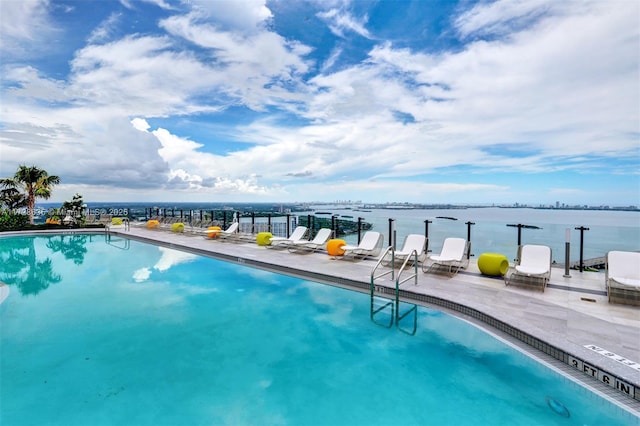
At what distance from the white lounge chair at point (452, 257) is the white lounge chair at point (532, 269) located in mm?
870

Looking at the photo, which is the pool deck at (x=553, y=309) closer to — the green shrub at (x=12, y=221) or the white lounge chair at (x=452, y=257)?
the white lounge chair at (x=452, y=257)

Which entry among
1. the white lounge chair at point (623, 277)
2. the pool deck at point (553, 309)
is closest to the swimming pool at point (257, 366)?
the pool deck at point (553, 309)

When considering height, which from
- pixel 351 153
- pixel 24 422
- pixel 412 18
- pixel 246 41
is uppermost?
pixel 412 18

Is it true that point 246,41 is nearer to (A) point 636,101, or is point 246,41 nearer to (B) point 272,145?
(B) point 272,145

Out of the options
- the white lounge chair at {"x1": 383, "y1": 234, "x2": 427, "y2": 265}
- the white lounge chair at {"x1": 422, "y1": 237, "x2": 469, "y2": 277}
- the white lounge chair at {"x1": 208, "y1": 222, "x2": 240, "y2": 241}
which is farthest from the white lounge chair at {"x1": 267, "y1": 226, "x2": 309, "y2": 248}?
the white lounge chair at {"x1": 422, "y1": 237, "x2": 469, "y2": 277}

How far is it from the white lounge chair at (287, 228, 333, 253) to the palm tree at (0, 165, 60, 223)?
16.3 meters

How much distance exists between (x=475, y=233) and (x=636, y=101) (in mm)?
8376

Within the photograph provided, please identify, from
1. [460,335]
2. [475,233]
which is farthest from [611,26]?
[475,233]

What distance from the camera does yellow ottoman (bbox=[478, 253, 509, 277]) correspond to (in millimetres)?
6152

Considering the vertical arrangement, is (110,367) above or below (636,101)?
below

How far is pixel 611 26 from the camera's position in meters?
6.57

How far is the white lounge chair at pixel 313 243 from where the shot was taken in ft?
30.2

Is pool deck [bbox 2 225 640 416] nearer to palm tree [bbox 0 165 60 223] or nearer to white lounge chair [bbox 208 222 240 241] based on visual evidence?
white lounge chair [bbox 208 222 240 241]

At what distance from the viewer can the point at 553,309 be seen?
446 cm
